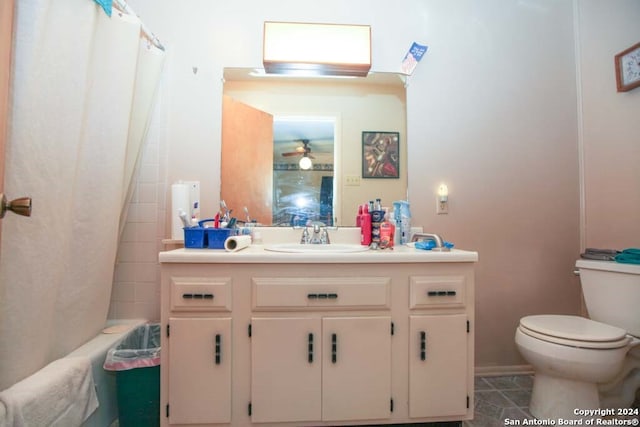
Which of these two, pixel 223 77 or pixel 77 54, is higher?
pixel 223 77

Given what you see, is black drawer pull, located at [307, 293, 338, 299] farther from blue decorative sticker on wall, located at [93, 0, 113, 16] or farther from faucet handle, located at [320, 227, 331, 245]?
blue decorative sticker on wall, located at [93, 0, 113, 16]

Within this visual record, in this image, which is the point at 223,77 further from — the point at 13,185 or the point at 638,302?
the point at 638,302

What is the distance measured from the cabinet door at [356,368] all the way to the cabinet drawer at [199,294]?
0.40m

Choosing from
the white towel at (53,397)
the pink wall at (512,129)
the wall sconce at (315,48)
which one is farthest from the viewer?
the pink wall at (512,129)

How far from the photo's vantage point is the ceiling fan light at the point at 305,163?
1582 mm

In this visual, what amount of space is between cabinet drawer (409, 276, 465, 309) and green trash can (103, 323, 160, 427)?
1070 millimetres

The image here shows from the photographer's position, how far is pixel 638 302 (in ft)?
4.19

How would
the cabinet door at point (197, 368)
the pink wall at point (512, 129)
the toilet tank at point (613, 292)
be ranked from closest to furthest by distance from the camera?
1. the cabinet door at point (197, 368)
2. the toilet tank at point (613, 292)
3. the pink wall at point (512, 129)

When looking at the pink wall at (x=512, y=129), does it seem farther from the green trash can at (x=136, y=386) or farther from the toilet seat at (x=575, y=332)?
the green trash can at (x=136, y=386)

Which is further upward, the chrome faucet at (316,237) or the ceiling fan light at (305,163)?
the ceiling fan light at (305,163)

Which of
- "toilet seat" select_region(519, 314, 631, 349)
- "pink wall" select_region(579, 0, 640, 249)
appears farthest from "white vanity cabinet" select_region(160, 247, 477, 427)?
"pink wall" select_region(579, 0, 640, 249)

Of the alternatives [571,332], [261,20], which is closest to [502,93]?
[571,332]

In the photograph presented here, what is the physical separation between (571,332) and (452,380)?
557 mm

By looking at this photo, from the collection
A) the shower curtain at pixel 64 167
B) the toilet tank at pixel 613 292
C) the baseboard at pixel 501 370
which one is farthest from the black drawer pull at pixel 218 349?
the toilet tank at pixel 613 292
